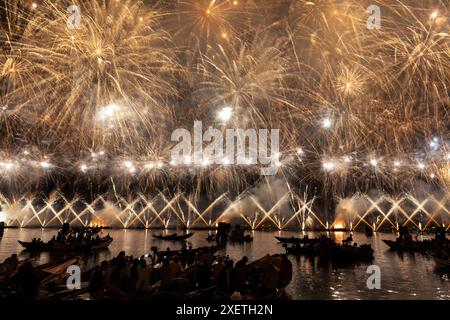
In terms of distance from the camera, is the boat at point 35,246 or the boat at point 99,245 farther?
the boat at point 99,245

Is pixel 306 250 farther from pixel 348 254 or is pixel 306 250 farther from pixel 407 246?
pixel 407 246

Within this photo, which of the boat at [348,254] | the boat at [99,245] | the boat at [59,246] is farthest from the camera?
the boat at [99,245]

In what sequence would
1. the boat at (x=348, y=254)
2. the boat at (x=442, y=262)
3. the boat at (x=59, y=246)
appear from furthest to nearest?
the boat at (x=59, y=246)
the boat at (x=348, y=254)
the boat at (x=442, y=262)

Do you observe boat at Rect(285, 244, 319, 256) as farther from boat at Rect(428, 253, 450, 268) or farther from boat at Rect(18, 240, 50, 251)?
boat at Rect(18, 240, 50, 251)

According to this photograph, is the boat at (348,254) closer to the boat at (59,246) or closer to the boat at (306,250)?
the boat at (306,250)

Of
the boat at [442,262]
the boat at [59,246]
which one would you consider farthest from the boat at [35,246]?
the boat at [442,262]

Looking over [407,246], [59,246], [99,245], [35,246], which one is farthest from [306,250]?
[35,246]

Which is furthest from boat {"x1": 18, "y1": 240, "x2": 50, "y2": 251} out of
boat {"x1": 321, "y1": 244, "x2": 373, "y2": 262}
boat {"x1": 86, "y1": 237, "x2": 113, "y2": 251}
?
boat {"x1": 321, "y1": 244, "x2": 373, "y2": 262}

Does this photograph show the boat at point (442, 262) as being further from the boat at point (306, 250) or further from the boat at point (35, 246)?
the boat at point (35, 246)

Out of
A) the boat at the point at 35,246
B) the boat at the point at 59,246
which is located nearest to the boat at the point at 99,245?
the boat at the point at 59,246

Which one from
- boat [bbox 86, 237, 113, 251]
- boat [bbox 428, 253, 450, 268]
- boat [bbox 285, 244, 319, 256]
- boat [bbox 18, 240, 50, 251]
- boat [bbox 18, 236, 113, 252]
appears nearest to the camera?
boat [bbox 428, 253, 450, 268]

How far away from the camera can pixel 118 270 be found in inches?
404
